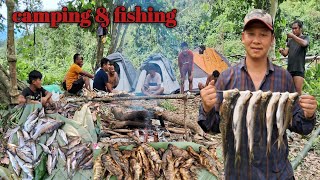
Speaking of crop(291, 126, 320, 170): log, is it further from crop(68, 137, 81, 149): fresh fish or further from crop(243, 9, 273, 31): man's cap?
crop(243, 9, 273, 31): man's cap

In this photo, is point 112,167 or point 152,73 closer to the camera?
point 112,167

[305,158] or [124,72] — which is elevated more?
[124,72]

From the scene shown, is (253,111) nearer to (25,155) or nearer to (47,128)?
(25,155)

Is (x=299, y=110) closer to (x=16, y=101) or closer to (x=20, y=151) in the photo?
(x=20, y=151)

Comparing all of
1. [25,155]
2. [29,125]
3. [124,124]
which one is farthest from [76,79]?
[25,155]

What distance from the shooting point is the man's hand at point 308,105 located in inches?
64.5

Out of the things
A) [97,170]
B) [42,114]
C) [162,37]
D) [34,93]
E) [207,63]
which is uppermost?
[162,37]

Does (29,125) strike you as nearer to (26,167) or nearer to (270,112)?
(26,167)

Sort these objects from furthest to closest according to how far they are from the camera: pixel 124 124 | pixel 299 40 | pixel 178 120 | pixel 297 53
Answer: pixel 178 120 < pixel 124 124 < pixel 297 53 < pixel 299 40

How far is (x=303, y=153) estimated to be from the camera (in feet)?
16.8

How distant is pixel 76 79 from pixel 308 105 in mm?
5745

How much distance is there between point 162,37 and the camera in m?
9.04

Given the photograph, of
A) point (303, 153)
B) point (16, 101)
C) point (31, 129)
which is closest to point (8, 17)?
point (16, 101)

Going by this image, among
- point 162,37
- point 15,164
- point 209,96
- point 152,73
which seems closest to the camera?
point 209,96
